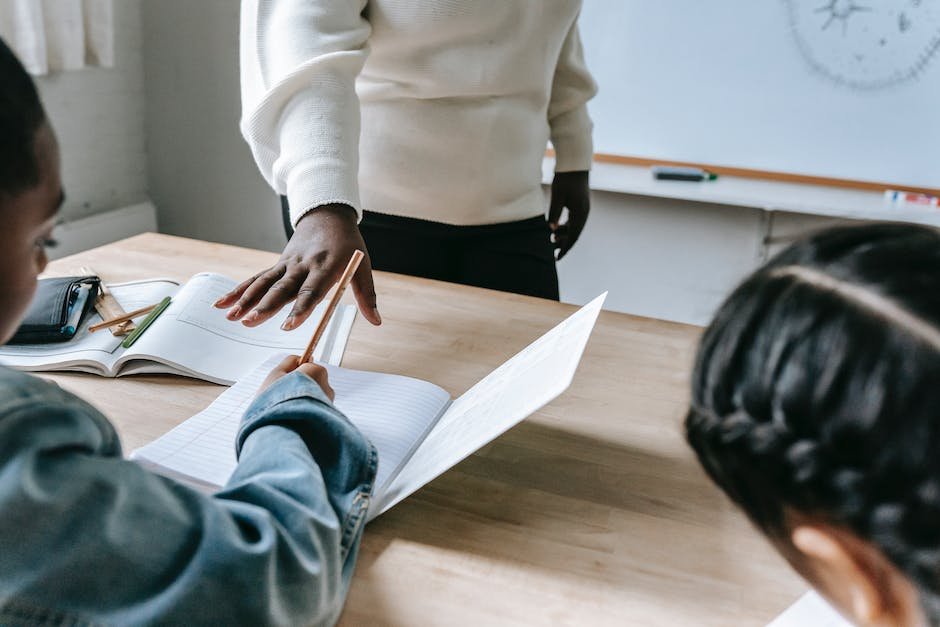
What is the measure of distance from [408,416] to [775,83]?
178 cm

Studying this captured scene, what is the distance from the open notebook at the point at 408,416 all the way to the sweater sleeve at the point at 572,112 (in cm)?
77

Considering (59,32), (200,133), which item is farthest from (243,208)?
(59,32)

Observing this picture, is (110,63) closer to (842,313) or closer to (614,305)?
(614,305)

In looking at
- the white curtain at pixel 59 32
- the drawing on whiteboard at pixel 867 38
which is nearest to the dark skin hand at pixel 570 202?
the drawing on whiteboard at pixel 867 38

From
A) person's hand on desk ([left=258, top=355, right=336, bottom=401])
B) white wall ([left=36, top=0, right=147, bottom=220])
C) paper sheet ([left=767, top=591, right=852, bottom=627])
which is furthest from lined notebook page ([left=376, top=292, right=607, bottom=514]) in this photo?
white wall ([left=36, top=0, right=147, bottom=220])

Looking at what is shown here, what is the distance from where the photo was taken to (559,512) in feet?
2.22

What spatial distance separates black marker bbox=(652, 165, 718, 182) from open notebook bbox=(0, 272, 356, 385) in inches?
54.9

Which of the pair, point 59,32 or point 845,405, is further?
point 59,32

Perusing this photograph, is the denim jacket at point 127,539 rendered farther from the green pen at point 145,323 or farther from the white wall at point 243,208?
the white wall at point 243,208

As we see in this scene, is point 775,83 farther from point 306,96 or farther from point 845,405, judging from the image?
point 845,405

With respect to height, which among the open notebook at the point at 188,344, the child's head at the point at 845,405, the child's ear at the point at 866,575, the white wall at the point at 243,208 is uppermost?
the child's head at the point at 845,405

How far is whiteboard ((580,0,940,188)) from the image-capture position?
2084 mm

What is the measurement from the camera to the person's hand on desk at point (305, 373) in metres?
0.75

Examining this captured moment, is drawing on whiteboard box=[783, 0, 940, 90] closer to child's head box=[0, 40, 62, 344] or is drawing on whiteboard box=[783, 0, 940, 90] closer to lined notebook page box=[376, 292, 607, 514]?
lined notebook page box=[376, 292, 607, 514]
